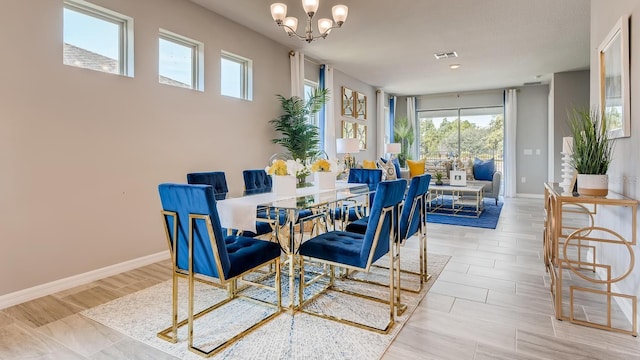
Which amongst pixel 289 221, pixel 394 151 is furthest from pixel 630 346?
pixel 394 151

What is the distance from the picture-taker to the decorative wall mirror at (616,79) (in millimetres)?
2281

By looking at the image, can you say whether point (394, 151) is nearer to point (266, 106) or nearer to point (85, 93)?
point (266, 106)

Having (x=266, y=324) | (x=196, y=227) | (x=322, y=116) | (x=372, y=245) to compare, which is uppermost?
(x=322, y=116)

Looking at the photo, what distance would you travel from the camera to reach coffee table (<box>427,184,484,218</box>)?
6105 mm

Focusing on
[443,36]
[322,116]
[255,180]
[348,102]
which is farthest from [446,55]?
[255,180]

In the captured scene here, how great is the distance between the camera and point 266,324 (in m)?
2.22

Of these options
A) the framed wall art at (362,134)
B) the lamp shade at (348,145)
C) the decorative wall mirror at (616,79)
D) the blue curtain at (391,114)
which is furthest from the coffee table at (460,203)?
the decorative wall mirror at (616,79)

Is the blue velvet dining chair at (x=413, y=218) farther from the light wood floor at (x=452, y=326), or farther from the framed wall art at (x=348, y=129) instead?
the framed wall art at (x=348, y=129)

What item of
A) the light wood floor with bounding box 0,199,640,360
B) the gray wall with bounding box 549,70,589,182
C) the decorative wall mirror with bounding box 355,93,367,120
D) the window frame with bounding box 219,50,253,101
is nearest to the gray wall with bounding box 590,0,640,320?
the light wood floor with bounding box 0,199,640,360

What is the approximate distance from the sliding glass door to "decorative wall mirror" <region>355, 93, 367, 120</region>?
2330 millimetres

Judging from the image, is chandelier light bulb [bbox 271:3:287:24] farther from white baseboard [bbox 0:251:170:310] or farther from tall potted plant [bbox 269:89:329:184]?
white baseboard [bbox 0:251:170:310]

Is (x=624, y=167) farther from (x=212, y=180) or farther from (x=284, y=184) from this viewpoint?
(x=212, y=180)

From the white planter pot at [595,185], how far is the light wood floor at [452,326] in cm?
84

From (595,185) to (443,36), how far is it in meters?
3.29
